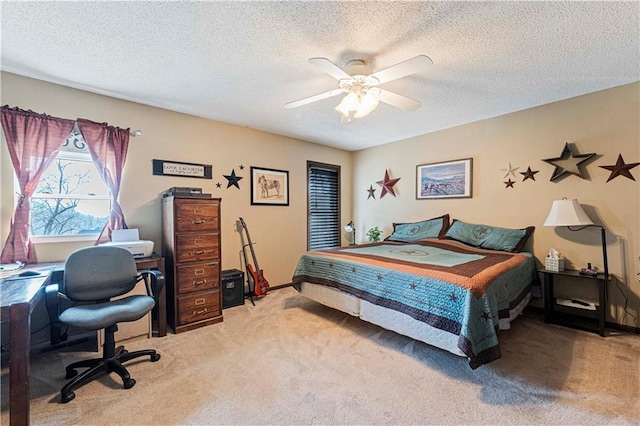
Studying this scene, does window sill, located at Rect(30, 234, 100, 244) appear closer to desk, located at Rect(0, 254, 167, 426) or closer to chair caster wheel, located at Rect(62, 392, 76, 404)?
desk, located at Rect(0, 254, 167, 426)

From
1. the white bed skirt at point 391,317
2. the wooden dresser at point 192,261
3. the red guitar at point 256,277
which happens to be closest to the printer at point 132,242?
the wooden dresser at point 192,261

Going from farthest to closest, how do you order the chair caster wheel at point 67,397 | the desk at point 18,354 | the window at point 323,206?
1. the window at point 323,206
2. the chair caster wheel at point 67,397
3. the desk at point 18,354

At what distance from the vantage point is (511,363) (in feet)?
7.08

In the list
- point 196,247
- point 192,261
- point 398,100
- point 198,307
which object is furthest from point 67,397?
point 398,100

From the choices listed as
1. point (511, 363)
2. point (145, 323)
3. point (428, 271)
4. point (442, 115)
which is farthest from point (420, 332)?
point (442, 115)

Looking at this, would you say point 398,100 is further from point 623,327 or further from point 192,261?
point 623,327

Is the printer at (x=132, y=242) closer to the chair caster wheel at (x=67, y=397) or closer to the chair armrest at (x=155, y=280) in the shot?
the chair armrest at (x=155, y=280)

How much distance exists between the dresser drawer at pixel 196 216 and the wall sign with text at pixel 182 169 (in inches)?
26.3

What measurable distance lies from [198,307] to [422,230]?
122 inches

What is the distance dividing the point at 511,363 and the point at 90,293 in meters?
3.24

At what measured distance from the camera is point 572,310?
3029 millimetres

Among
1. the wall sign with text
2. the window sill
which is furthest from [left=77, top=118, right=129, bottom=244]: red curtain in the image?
the wall sign with text

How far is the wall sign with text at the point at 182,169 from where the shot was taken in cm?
321

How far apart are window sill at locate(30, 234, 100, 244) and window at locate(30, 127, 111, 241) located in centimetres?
1
